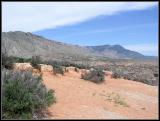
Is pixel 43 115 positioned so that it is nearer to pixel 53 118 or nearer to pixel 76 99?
pixel 53 118

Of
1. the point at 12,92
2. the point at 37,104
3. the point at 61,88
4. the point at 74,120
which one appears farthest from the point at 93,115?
the point at 61,88

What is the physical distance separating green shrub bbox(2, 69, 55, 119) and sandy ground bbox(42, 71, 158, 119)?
1.52 feet

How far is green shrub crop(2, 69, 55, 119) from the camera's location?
9.66 meters

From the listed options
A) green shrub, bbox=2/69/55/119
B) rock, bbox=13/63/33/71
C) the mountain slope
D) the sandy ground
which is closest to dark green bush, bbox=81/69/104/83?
the sandy ground

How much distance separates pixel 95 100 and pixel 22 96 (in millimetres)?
4141

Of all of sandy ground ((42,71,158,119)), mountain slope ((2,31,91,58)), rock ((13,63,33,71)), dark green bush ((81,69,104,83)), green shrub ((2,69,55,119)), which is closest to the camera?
green shrub ((2,69,55,119))

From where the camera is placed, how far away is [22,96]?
398 inches

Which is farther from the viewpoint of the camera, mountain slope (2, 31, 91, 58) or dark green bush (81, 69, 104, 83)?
mountain slope (2, 31, 91, 58)

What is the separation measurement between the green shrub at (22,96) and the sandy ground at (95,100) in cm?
46

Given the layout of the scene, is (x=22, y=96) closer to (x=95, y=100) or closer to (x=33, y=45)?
(x=95, y=100)

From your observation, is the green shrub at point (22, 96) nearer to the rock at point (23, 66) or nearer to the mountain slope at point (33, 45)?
the rock at point (23, 66)

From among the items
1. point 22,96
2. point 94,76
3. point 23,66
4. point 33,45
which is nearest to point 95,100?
point 22,96

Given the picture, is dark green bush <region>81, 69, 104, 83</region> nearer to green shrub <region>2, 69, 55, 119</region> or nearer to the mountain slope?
green shrub <region>2, 69, 55, 119</region>

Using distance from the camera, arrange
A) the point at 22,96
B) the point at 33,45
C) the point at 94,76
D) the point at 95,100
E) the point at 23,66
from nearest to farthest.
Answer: the point at 22,96
the point at 95,100
the point at 23,66
the point at 94,76
the point at 33,45
